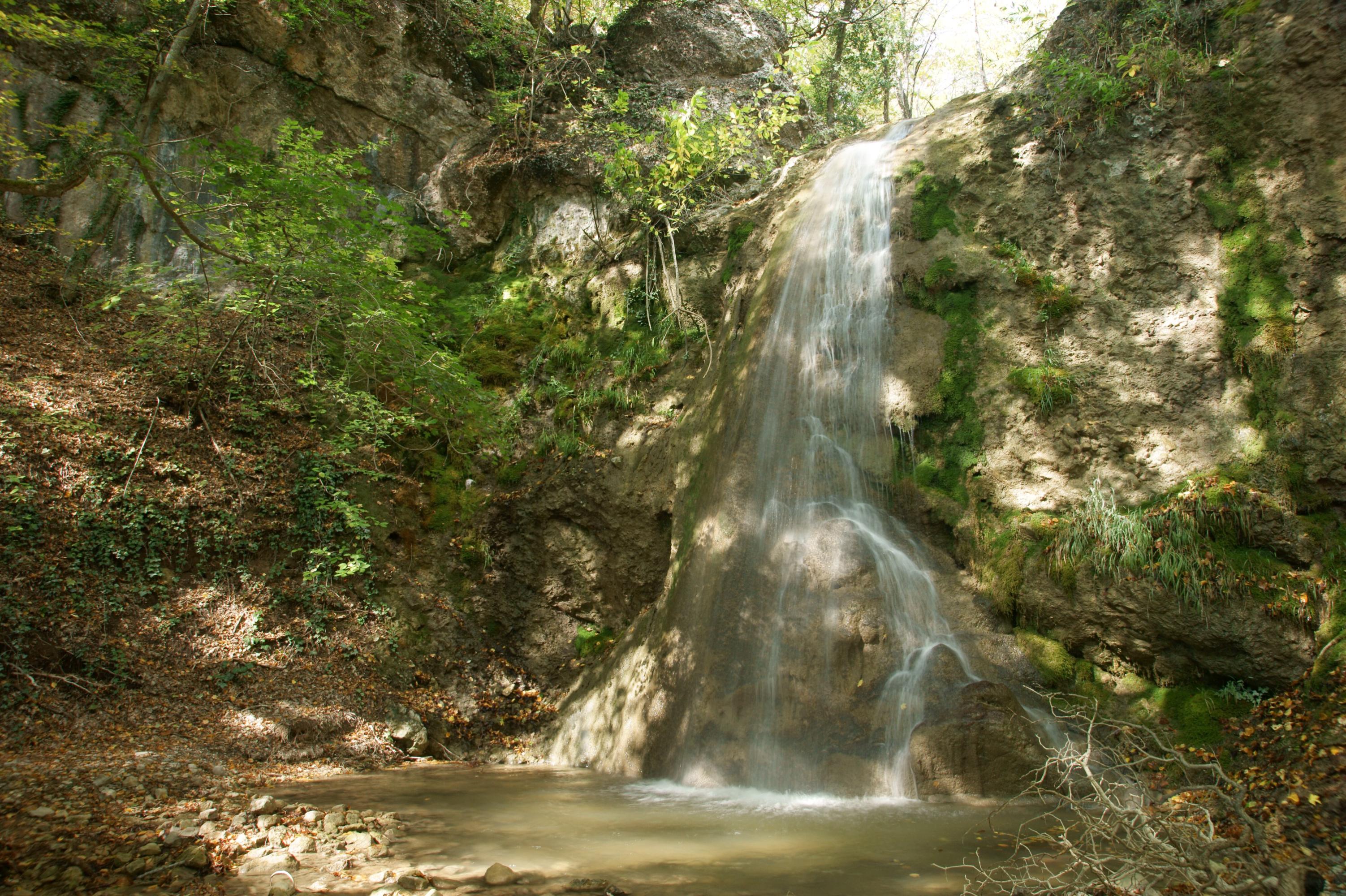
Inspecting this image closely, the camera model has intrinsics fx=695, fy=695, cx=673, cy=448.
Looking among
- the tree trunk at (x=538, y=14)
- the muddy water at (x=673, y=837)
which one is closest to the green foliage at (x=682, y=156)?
the tree trunk at (x=538, y=14)

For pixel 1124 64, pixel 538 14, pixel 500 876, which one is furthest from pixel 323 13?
pixel 500 876

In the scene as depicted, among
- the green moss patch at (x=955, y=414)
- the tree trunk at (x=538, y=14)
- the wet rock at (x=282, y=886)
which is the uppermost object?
the tree trunk at (x=538, y=14)

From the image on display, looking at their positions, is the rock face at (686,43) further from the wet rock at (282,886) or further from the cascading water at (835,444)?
the wet rock at (282,886)

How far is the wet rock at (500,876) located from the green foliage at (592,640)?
5.12 m

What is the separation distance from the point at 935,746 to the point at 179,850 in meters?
5.20

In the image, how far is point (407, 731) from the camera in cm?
773

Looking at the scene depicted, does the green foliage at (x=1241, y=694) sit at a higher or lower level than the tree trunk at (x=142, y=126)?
lower

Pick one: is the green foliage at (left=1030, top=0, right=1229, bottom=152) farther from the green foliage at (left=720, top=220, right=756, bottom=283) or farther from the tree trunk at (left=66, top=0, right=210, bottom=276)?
the tree trunk at (left=66, top=0, right=210, bottom=276)

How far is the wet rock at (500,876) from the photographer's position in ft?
12.3

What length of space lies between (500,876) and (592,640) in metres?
5.42

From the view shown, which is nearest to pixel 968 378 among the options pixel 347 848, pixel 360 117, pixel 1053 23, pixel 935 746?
pixel 935 746

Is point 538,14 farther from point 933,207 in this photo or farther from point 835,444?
point 835,444

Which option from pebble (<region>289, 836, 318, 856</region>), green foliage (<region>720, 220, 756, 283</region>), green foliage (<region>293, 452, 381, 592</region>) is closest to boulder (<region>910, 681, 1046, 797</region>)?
pebble (<region>289, 836, 318, 856</region>)

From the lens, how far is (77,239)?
37.7 ft
